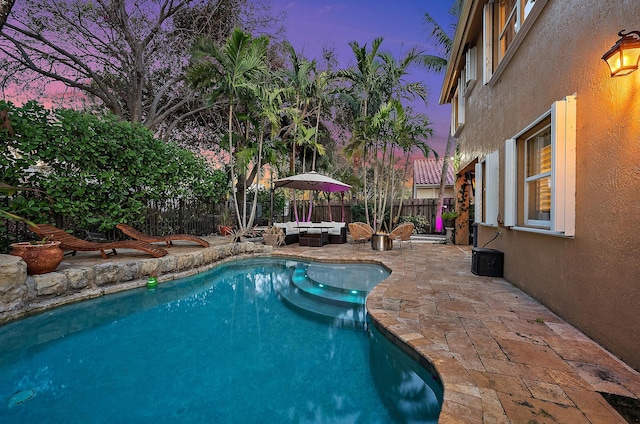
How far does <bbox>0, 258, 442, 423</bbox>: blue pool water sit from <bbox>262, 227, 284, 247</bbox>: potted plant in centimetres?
469

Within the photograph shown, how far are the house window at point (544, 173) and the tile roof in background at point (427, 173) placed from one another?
14.8 m

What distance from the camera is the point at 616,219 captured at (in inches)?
A: 94.8

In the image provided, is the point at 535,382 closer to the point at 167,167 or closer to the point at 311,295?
the point at 311,295

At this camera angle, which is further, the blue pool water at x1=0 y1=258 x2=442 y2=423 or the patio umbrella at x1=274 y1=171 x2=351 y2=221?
the patio umbrella at x1=274 y1=171 x2=351 y2=221

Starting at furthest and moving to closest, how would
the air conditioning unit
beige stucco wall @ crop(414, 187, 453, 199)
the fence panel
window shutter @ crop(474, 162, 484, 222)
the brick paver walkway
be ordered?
beige stucco wall @ crop(414, 187, 453, 199) < the fence panel < window shutter @ crop(474, 162, 484, 222) < the air conditioning unit < the brick paver walkway

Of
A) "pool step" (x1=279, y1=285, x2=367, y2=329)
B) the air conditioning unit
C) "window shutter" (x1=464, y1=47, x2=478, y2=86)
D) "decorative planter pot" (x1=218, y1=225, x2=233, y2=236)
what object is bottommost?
"pool step" (x1=279, y1=285, x2=367, y2=329)

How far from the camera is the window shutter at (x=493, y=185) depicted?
16.9 feet

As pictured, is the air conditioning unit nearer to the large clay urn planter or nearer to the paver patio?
the paver patio

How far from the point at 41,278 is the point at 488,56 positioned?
8.47 m

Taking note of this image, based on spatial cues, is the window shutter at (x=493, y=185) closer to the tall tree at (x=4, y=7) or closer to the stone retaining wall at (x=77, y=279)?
the stone retaining wall at (x=77, y=279)

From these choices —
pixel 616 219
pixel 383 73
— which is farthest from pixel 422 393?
pixel 383 73

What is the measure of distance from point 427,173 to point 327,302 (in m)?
19.2

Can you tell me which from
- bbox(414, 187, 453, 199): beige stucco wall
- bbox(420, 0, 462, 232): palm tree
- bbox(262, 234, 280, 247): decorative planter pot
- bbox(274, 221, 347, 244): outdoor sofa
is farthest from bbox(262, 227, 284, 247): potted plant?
bbox(414, 187, 453, 199): beige stucco wall

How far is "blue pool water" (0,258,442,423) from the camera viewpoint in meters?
2.21
